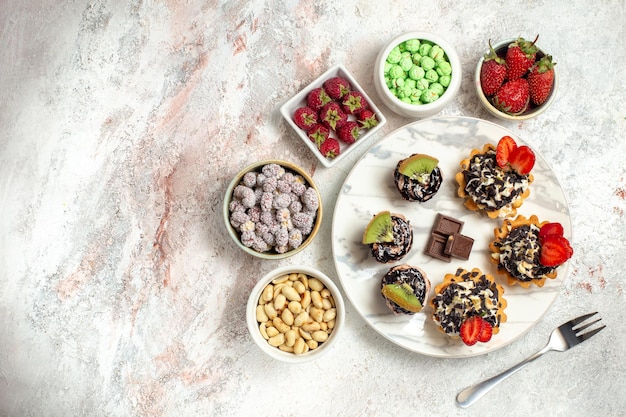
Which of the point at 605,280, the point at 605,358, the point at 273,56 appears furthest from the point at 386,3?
the point at 605,358

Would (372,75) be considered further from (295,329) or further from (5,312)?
(5,312)

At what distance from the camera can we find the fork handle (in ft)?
6.63

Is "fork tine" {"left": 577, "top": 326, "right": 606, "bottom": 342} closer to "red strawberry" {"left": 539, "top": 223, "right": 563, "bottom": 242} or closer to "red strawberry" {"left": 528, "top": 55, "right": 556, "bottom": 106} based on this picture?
"red strawberry" {"left": 539, "top": 223, "right": 563, "bottom": 242}

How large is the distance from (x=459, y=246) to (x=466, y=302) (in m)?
0.20

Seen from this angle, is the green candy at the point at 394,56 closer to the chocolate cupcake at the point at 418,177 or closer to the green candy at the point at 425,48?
the green candy at the point at 425,48

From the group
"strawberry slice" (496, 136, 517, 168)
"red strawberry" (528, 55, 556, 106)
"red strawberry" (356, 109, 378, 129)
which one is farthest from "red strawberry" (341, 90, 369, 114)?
"red strawberry" (528, 55, 556, 106)

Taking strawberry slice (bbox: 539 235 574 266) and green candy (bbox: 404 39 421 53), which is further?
green candy (bbox: 404 39 421 53)

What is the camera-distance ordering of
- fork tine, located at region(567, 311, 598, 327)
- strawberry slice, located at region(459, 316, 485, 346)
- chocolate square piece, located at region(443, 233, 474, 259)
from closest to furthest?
strawberry slice, located at region(459, 316, 485, 346) < chocolate square piece, located at region(443, 233, 474, 259) < fork tine, located at region(567, 311, 598, 327)

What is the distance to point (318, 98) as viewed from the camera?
1944 mm

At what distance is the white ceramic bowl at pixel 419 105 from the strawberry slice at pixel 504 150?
240 mm

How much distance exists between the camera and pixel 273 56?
2.08m

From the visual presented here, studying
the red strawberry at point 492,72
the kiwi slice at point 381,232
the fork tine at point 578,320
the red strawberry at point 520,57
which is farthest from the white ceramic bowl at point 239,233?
the fork tine at point 578,320

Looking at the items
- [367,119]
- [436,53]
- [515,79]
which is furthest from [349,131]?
[515,79]

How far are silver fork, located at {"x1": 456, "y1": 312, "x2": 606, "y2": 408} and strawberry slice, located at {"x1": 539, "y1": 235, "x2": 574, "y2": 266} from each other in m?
0.35
